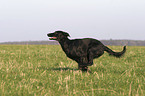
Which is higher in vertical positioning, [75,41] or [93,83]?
[75,41]

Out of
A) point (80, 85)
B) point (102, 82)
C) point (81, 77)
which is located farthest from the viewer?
point (81, 77)

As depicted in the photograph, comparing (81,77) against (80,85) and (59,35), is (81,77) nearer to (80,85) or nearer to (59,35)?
(80,85)

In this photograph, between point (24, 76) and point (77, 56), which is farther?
point (77, 56)

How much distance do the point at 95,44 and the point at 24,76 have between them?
2733mm

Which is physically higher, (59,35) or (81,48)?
(59,35)

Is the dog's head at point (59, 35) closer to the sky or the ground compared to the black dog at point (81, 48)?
closer to the sky

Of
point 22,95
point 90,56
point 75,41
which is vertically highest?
point 75,41

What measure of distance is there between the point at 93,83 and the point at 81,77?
2.69 feet

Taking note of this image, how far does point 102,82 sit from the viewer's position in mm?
5980

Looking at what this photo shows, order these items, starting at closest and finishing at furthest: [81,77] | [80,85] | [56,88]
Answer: [56,88], [80,85], [81,77]

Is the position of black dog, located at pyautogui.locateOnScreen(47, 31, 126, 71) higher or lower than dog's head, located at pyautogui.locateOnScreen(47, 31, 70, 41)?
lower

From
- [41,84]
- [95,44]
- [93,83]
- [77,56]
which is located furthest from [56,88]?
[95,44]

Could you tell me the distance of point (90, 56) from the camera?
7344 mm

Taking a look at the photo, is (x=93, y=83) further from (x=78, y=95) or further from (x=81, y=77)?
(x=78, y=95)
